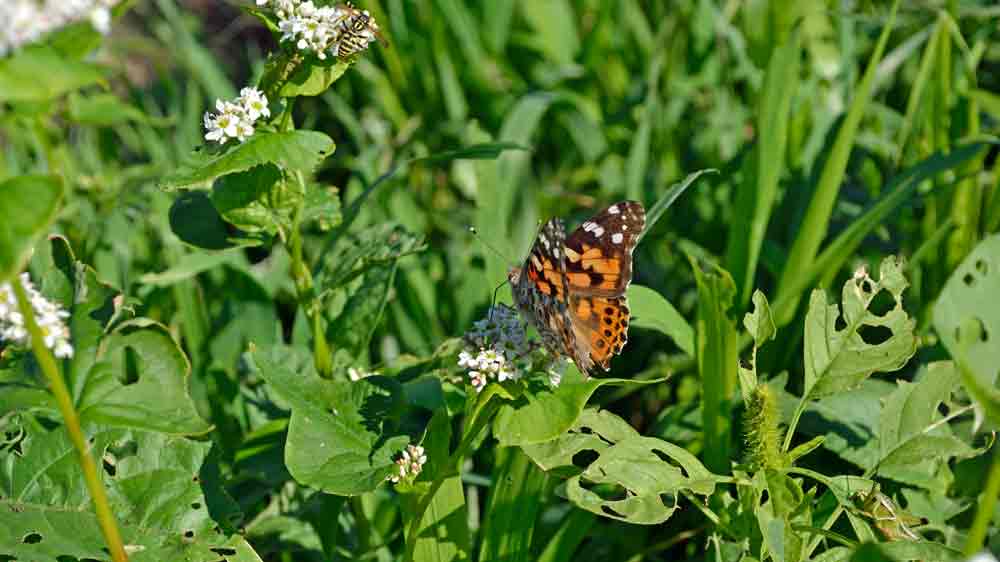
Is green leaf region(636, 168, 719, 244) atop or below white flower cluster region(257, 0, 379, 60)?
below

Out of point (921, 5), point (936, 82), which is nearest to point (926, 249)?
point (936, 82)

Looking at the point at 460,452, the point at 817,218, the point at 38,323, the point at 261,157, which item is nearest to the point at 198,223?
the point at 261,157

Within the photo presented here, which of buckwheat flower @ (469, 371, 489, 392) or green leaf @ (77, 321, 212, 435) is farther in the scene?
buckwheat flower @ (469, 371, 489, 392)

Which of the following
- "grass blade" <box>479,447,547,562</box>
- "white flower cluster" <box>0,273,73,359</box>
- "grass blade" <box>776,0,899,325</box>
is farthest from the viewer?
"grass blade" <box>776,0,899,325</box>

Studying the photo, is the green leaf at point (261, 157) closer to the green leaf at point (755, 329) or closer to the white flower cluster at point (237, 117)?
the white flower cluster at point (237, 117)

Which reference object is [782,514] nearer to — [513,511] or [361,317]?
[513,511]

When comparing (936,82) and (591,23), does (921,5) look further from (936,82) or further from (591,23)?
(591,23)

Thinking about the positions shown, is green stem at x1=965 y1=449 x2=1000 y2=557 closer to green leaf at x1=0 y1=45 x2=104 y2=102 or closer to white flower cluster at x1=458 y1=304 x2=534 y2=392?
white flower cluster at x1=458 y1=304 x2=534 y2=392

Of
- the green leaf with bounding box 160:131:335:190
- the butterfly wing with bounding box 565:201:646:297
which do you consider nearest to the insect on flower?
the green leaf with bounding box 160:131:335:190

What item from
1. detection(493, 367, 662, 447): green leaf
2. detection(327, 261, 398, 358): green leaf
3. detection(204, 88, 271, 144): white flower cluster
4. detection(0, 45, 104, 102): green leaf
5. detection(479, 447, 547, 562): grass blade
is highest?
detection(0, 45, 104, 102): green leaf
